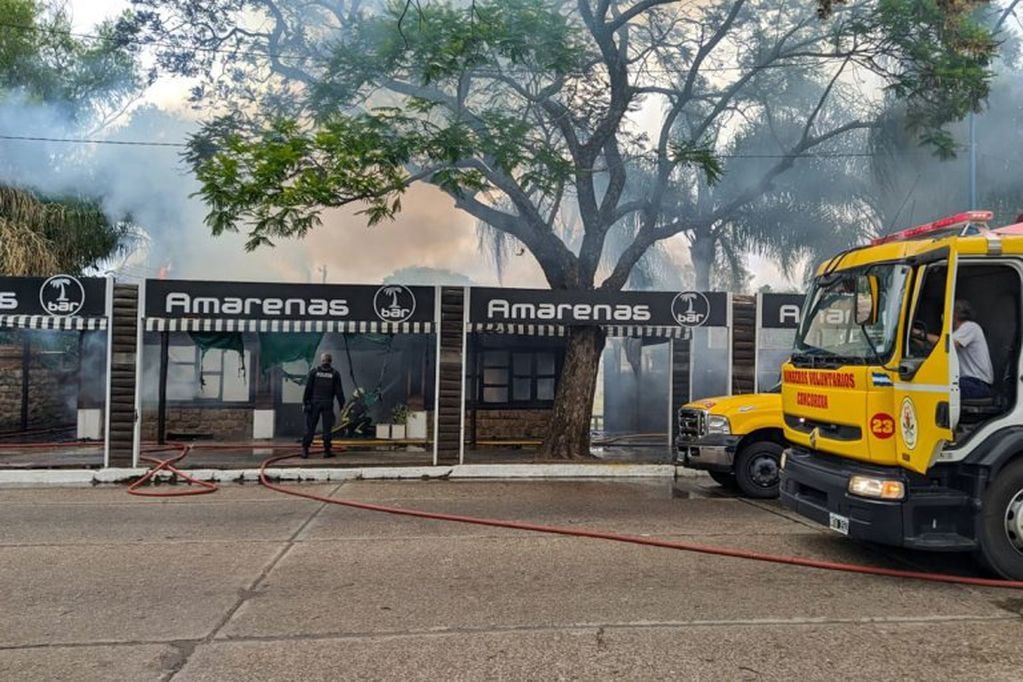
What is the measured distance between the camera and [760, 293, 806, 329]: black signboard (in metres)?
12.9

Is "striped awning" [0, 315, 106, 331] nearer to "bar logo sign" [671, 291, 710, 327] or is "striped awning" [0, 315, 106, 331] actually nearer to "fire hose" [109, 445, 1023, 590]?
"fire hose" [109, 445, 1023, 590]

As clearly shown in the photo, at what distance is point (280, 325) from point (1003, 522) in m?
9.52

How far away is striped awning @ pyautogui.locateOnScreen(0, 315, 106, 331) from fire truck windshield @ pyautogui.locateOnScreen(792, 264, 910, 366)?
9.66 m

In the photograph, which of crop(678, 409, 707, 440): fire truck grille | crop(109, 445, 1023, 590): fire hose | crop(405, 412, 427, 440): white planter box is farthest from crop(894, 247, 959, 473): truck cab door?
crop(405, 412, 427, 440): white planter box

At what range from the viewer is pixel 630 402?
19500 millimetres

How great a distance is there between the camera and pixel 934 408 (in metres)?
5.30

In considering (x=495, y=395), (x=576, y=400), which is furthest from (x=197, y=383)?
(x=576, y=400)

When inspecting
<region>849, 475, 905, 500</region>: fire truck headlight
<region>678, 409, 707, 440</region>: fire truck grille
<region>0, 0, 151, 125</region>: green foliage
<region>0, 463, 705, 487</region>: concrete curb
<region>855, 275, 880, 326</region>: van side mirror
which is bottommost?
<region>0, 463, 705, 487</region>: concrete curb

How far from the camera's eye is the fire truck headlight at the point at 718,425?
9.66 metres

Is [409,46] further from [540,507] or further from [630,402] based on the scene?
[630,402]

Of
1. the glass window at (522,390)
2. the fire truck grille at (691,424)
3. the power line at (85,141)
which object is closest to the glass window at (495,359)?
the glass window at (522,390)

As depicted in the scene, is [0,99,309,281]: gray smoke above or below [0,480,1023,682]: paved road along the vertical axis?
above

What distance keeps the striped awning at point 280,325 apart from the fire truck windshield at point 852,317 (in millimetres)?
6682

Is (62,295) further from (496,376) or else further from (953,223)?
(953,223)
